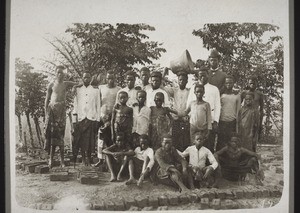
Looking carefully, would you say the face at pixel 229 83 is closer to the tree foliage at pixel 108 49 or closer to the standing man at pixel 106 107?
the tree foliage at pixel 108 49

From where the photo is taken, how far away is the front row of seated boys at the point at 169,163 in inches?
103

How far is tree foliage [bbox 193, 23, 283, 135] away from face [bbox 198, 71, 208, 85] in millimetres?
136

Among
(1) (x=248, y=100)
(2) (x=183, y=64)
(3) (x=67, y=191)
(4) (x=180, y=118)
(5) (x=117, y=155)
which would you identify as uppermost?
(2) (x=183, y=64)

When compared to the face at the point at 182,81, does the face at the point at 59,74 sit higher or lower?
higher

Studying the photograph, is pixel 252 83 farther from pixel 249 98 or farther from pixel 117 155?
pixel 117 155

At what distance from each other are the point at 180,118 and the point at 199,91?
213 mm

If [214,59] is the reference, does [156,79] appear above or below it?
below

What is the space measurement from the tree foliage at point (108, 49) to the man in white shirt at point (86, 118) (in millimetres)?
103

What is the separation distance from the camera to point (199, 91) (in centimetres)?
265

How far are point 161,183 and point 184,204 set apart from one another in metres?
0.20

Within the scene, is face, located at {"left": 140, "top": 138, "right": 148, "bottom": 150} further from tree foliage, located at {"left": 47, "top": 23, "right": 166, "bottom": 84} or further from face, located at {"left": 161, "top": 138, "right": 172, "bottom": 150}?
tree foliage, located at {"left": 47, "top": 23, "right": 166, "bottom": 84}

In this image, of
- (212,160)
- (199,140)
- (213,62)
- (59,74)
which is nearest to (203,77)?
(213,62)

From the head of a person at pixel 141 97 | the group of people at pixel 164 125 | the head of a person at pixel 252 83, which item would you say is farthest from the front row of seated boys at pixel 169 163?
the head of a person at pixel 252 83

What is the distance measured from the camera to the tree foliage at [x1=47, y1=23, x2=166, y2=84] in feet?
8.54
